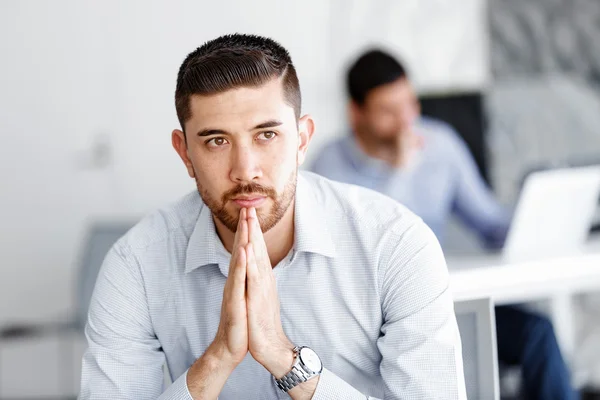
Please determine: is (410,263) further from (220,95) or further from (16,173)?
(16,173)

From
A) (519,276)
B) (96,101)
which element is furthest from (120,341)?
(96,101)

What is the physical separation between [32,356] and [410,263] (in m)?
2.83

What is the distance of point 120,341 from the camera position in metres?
1.60

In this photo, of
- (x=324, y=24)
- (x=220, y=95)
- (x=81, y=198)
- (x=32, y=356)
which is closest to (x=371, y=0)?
(x=324, y=24)

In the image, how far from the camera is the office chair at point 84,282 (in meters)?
3.09

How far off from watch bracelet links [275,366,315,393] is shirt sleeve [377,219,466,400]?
0.17 metres

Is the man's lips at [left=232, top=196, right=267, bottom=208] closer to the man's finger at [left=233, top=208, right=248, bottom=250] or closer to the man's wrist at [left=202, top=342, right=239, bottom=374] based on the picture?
the man's finger at [left=233, top=208, right=248, bottom=250]

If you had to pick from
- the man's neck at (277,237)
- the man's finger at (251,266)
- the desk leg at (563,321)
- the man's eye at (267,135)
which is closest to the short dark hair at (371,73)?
the desk leg at (563,321)

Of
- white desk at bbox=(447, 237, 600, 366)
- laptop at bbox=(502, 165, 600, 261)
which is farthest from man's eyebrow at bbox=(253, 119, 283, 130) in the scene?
laptop at bbox=(502, 165, 600, 261)

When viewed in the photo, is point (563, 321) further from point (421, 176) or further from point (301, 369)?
point (301, 369)

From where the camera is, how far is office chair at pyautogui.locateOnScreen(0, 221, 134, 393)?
3.09m

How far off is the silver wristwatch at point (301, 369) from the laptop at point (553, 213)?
901 millimetres

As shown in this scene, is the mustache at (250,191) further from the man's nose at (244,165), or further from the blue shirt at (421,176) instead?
the blue shirt at (421,176)

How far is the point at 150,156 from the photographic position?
3902 millimetres
